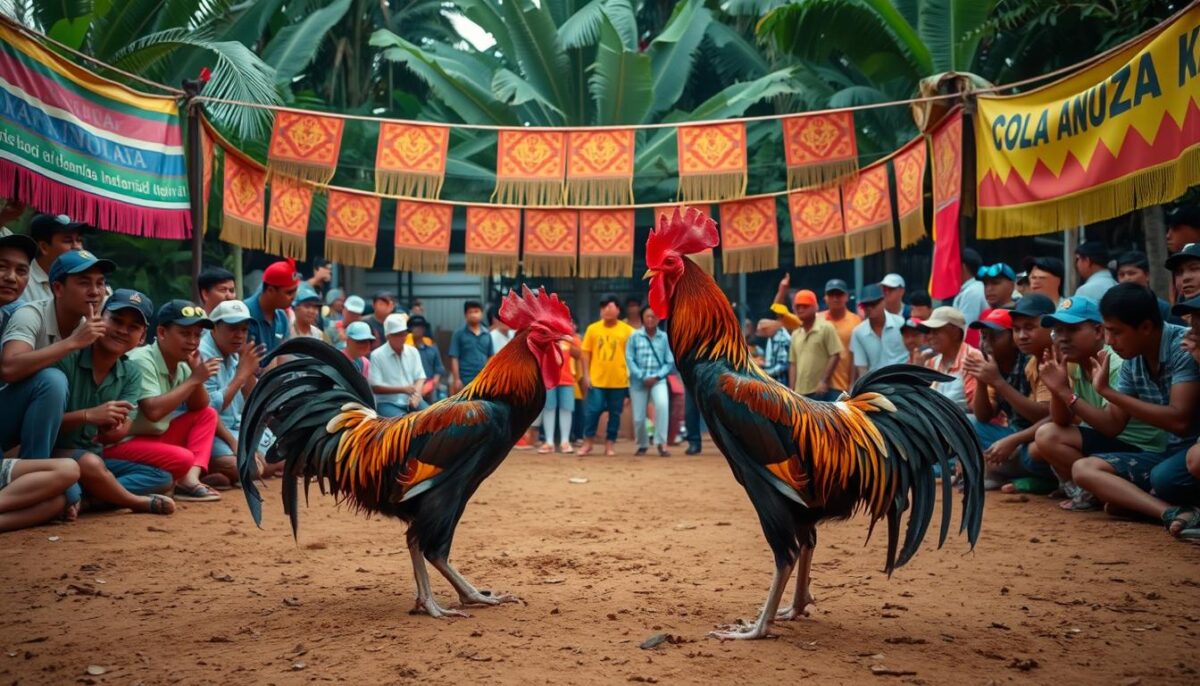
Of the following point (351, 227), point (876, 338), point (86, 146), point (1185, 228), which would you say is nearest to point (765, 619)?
point (1185, 228)

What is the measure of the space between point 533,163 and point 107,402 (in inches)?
209

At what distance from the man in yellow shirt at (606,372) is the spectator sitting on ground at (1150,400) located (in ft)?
22.7

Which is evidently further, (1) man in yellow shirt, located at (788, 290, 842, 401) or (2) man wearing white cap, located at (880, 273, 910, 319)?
(2) man wearing white cap, located at (880, 273, 910, 319)

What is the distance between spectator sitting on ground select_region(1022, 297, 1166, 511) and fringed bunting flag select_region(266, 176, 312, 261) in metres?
7.04

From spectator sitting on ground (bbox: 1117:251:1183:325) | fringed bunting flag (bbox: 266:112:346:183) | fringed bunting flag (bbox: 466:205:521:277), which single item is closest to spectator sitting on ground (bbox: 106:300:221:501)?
fringed bunting flag (bbox: 266:112:346:183)

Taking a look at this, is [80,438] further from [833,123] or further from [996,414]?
[833,123]

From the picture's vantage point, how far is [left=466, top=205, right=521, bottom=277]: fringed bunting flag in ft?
35.2

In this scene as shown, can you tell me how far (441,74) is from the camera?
1853cm

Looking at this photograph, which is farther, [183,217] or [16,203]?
[183,217]

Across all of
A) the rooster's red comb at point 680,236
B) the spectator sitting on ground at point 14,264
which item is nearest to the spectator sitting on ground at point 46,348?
the spectator sitting on ground at point 14,264

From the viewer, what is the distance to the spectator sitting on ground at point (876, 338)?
9.69 m

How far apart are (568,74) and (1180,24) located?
14.3 meters

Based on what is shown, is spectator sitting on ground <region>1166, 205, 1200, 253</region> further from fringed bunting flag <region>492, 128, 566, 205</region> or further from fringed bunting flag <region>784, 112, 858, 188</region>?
fringed bunting flag <region>492, 128, 566, 205</region>

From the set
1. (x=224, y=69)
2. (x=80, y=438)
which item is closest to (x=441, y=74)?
(x=224, y=69)
